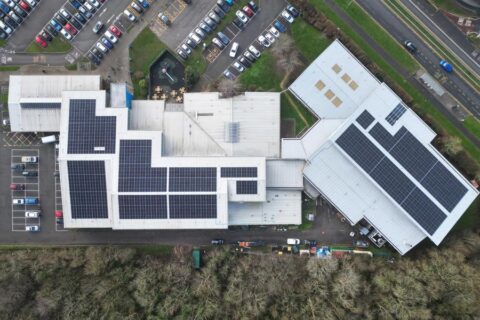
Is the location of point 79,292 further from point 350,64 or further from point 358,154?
point 350,64

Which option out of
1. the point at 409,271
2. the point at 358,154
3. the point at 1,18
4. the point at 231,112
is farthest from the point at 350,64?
the point at 1,18

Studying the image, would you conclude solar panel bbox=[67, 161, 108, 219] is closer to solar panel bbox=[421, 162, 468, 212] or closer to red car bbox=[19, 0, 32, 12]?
red car bbox=[19, 0, 32, 12]

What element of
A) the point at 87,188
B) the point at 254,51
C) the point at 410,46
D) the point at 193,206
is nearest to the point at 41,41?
the point at 87,188

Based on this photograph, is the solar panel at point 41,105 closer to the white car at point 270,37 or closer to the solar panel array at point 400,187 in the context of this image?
the white car at point 270,37

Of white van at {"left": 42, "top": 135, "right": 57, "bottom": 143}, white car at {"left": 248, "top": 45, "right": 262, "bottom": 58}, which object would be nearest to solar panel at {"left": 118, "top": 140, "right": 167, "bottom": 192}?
white van at {"left": 42, "top": 135, "right": 57, "bottom": 143}

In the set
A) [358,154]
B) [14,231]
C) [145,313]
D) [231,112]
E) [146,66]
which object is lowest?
[145,313]
